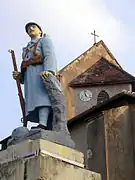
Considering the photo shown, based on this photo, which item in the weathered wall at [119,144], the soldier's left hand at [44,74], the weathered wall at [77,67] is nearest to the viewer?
the soldier's left hand at [44,74]

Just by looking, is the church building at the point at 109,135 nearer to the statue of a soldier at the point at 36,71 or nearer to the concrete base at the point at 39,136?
the statue of a soldier at the point at 36,71

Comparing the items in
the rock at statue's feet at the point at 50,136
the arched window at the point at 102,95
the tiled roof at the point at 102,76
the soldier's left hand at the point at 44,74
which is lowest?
the rock at statue's feet at the point at 50,136

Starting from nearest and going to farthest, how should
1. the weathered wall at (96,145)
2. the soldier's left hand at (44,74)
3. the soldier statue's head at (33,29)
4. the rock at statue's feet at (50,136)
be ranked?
the rock at statue's feet at (50,136) → the soldier's left hand at (44,74) → the soldier statue's head at (33,29) → the weathered wall at (96,145)

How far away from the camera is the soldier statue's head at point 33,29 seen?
7.05 meters

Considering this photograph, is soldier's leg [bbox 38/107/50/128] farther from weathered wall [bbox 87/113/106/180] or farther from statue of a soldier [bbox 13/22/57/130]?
weathered wall [bbox 87/113/106/180]

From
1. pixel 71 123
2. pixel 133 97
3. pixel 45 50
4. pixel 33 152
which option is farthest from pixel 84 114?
pixel 33 152

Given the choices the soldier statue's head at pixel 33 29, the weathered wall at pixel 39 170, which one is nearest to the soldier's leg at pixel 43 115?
the weathered wall at pixel 39 170

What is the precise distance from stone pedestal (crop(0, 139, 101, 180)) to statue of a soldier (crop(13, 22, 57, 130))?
57cm

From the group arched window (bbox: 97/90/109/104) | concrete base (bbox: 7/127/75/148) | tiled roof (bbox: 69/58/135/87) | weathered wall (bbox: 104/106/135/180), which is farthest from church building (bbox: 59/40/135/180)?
concrete base (bbox: 7/127/75/148)

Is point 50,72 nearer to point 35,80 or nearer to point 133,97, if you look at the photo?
point 35,80

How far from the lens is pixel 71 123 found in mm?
15875

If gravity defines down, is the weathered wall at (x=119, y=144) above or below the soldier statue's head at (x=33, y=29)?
below

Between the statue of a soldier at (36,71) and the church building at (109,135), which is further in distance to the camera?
the church building at (109,135)

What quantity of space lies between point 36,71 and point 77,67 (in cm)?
1445
